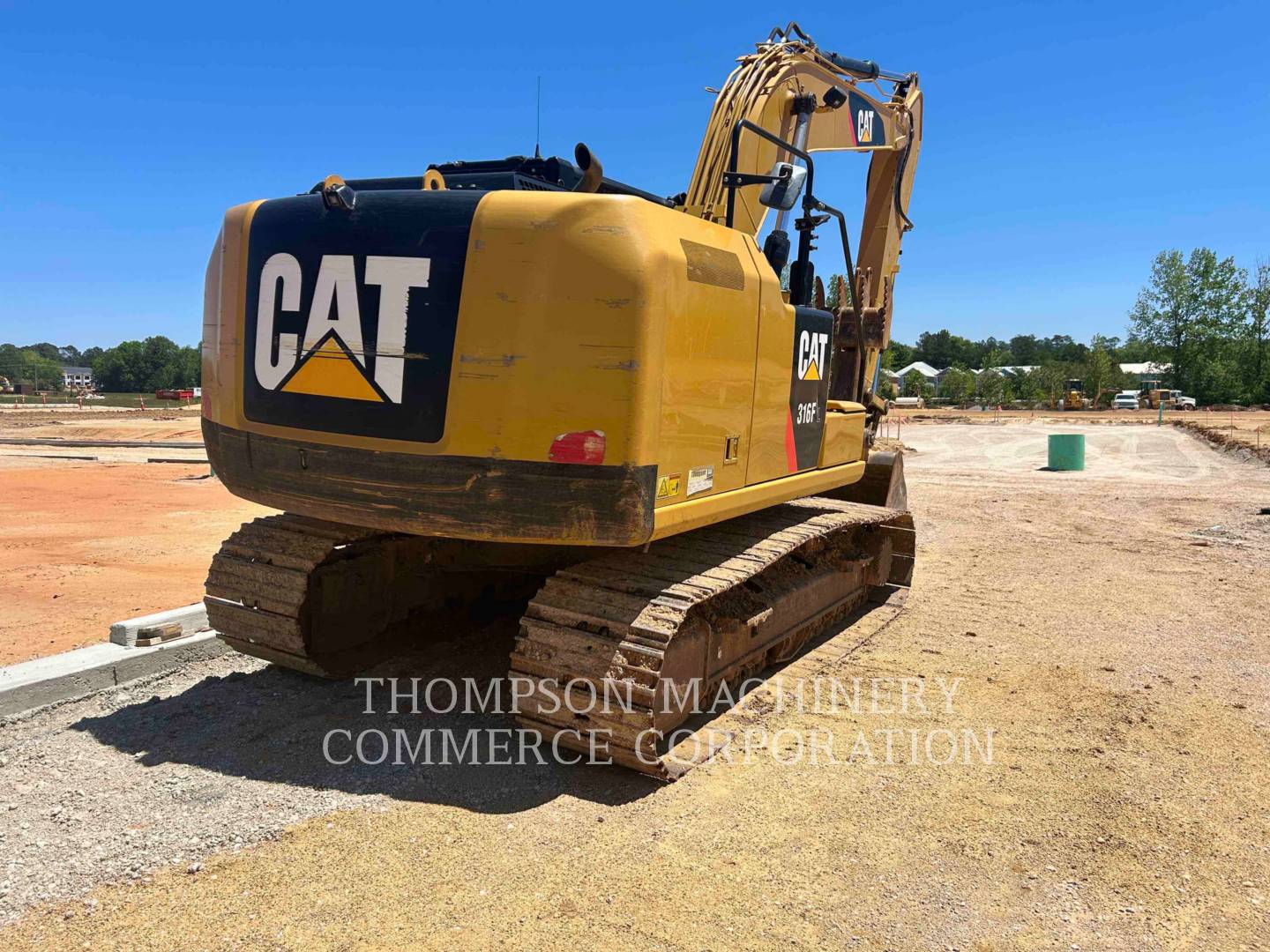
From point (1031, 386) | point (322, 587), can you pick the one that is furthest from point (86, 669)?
point (1031, 386)

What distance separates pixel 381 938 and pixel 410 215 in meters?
2.69

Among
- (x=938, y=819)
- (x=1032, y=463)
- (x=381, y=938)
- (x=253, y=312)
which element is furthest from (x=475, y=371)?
(x=1032, y=463)

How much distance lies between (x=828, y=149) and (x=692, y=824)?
6463 millimetres

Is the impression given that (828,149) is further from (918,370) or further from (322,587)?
(918,370)

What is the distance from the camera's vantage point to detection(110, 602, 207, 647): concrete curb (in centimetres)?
519

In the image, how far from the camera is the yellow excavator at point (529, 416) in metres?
3.63

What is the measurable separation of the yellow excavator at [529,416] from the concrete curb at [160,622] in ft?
2.22

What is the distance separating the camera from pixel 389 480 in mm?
3816

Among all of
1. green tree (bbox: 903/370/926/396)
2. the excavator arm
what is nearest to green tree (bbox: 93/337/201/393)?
green tree (bbox: 903/370/926/396)

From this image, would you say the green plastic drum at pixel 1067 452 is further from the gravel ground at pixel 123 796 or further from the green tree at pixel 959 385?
the green tree at pixel 959 385

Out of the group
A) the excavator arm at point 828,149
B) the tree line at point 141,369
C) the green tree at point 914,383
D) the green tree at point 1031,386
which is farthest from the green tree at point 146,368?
the excavator arm at point 828,149

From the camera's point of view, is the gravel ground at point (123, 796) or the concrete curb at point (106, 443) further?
the concrete curb at point (106, 443)

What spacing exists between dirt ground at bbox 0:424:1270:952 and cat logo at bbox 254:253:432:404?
1698 mm

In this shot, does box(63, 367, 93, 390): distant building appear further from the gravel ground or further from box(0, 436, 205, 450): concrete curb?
the gravel ground
